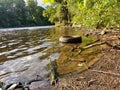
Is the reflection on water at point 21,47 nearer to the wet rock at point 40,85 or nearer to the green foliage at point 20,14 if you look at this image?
the wet rock at point 40,85

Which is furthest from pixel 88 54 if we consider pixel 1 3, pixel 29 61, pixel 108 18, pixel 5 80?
pixel 1 3

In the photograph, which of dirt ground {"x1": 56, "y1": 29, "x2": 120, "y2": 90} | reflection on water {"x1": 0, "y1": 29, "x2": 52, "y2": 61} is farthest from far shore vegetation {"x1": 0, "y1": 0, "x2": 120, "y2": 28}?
reflection on water {"x1": 0, "y1": 29, "x2": 52, "y2": 61}

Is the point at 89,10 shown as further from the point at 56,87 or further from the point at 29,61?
the point at 56,87

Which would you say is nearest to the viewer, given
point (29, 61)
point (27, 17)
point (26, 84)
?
point (26, 84)

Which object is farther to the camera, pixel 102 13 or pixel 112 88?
pixel 102 13

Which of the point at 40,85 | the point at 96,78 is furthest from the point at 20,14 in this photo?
the point at 96,78

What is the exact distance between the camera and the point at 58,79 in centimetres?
955

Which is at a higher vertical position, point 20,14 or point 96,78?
point 96,78

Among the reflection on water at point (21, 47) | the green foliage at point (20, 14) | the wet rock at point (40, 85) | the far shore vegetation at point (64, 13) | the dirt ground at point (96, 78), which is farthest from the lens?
the green foliage at point (20, 14)

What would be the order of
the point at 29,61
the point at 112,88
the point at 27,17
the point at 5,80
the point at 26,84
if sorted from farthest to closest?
the point at 27,17 < the point at 29,61 < the point at 5,80 < the point at 26,84 < the point at 112,88

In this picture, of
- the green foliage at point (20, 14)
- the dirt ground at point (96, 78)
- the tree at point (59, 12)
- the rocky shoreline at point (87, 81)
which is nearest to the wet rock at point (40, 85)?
the rocky shoreline at point (87, 81)

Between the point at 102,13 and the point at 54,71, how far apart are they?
6.10m

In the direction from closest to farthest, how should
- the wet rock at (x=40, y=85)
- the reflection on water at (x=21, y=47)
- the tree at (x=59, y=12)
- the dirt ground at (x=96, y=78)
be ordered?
the dirt ground at (x=96, y=78), the wet rock at (x=40, y=85), the reflection on water at (x=21, y=47), the tree at (x=59, y=12)

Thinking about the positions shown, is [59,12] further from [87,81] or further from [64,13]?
[87,81]
